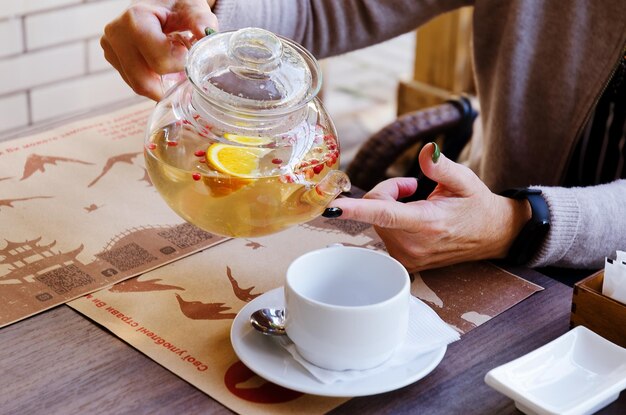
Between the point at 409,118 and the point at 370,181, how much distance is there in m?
0.13

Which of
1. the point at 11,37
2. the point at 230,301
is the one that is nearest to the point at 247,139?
the point at 230,301

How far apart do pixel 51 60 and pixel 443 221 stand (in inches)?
50.8

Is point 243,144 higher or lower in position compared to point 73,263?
higher

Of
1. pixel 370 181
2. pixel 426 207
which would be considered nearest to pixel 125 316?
pixel 426 207

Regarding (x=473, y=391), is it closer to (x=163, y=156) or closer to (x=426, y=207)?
(x=426, y=207)

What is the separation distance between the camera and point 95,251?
96 centimetres

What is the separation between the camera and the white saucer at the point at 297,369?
727 millimetres

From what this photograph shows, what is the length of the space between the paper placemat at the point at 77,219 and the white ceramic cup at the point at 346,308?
0.23m

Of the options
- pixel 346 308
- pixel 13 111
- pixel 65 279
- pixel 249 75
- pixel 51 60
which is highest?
pixel 249 75

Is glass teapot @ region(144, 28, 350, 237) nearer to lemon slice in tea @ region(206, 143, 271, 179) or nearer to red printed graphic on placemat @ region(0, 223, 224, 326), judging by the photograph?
lemon slice in tea @ region(206, 143, 271, 179)

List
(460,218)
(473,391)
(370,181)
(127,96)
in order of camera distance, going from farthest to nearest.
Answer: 1. (127,96)
2. (370,181)
3. (460,218)
4. (473,391)

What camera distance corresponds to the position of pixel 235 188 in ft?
2.60

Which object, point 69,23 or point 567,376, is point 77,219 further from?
point 69,23

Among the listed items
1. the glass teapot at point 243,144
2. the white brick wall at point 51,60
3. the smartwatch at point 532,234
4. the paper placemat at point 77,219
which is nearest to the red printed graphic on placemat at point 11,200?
the paper placemat at point 77,219
